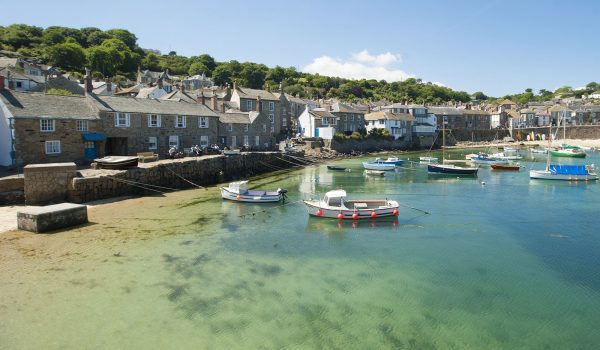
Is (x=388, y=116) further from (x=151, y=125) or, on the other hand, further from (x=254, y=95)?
(x=151, y=125)

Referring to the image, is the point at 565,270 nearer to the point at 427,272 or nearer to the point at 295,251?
the point at 427,272

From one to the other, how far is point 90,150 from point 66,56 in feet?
323

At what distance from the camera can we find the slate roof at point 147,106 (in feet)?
132

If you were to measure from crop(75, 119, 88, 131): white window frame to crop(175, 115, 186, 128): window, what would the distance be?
11.1 metres

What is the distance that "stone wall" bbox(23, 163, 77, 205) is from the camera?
2716 centimetres

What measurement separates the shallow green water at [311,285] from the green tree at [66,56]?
361 ft

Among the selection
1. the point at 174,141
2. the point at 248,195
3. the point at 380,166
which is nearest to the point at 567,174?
the point at 380,166

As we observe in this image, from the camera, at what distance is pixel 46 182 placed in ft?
91.1

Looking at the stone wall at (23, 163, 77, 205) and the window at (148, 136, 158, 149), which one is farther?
the window at (148, 136, 158, 149)

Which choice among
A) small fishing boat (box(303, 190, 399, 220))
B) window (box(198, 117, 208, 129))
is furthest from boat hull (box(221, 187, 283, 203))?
window (box(198, 117, 208, 129))

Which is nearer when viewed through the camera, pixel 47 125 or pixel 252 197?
pixel 252 197

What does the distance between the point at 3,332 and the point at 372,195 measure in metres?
30.5

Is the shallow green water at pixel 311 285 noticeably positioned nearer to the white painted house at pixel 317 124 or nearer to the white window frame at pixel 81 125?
the white window frame at pixel 81 125

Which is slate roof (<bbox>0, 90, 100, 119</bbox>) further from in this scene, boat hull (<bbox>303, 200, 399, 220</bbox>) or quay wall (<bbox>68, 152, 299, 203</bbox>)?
boat hull (<bbox>303, 200, 399, 220</bbox>)
